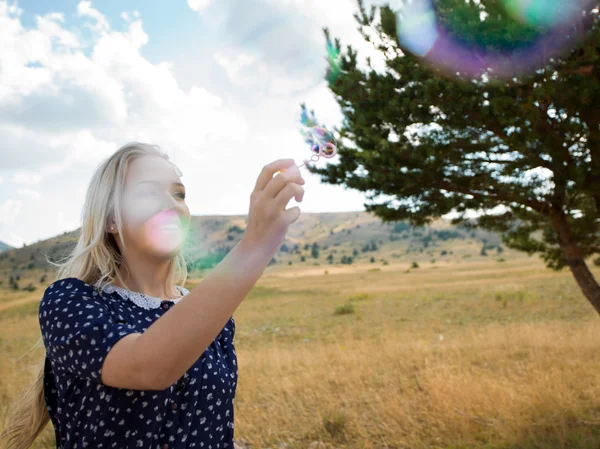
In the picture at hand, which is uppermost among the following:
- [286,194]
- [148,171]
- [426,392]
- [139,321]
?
[148,171]

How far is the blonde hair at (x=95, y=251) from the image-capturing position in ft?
5.83

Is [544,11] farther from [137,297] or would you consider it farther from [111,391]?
[111,391]

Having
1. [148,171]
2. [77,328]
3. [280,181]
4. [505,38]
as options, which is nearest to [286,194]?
[280,181]

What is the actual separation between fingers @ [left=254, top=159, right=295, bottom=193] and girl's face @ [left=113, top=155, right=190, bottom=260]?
712 millimetres

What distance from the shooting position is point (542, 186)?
6.61 meters

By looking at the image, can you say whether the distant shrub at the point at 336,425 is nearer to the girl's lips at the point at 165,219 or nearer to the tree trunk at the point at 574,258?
the tree trunk at the point at 574,258

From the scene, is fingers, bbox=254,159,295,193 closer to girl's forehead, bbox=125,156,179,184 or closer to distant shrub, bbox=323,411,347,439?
girl's forehead, bbox=125,156,179,184

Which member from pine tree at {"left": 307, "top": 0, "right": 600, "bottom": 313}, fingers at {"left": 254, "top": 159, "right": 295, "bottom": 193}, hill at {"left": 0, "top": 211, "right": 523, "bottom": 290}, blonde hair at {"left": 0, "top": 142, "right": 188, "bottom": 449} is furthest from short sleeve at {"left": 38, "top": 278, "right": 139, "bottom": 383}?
hill at {"left": 0, "top": 211, "right": 523, "bottom": 290}

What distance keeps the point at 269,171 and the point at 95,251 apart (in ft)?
3.37

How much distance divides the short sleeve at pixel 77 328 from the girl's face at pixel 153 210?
280 mm

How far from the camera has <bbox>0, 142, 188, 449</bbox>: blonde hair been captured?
1777mm

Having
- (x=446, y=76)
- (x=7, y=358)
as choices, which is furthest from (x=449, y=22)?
(x=7, y=358)

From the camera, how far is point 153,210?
173cm

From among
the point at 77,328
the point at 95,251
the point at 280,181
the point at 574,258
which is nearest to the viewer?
the point at 280,181
